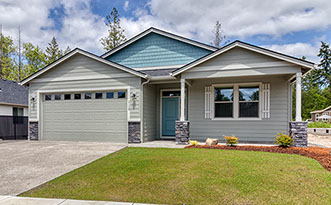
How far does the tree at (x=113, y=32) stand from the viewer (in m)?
24.3

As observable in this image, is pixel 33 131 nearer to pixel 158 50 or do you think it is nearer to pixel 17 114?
pixel 17 114

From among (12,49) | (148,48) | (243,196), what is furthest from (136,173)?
(12,49)

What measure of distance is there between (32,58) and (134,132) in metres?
26.0

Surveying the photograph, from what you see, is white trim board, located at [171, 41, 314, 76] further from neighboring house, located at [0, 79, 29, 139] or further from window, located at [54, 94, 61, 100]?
neighboring house, located at [0, 79, 29, 139]

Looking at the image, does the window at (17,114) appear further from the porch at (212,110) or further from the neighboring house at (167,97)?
the porch at (212,110)

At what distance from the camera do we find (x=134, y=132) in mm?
9180

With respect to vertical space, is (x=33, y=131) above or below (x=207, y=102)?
below

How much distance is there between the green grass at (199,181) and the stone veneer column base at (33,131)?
6406mm

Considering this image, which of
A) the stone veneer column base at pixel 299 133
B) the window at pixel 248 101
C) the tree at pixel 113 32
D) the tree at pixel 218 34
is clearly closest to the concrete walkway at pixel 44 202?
the stone veneer column base at pixel 299 133

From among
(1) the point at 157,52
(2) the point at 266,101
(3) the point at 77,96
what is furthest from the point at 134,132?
(2) the point at 266,101

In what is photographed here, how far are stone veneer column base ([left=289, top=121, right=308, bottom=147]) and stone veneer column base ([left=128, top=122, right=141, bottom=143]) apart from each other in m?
5.96

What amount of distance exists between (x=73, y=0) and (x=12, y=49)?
20.3 metres

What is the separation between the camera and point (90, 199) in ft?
11.7

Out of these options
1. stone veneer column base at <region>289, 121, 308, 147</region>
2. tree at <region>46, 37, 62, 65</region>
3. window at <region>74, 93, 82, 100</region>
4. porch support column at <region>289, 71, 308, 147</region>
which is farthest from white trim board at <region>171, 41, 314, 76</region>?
tree at <region>46, 37, 62, 65</region>
